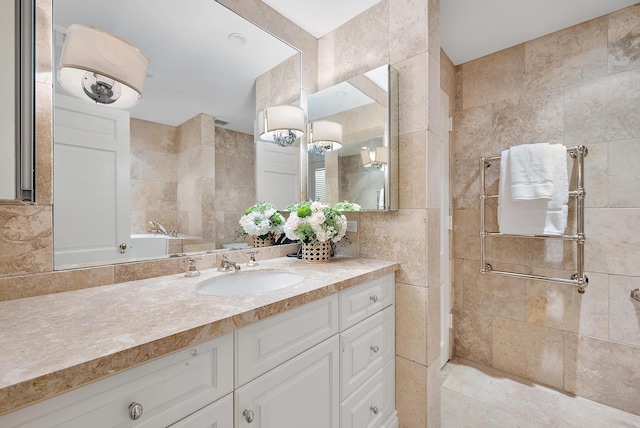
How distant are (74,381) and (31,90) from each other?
0.86 metres

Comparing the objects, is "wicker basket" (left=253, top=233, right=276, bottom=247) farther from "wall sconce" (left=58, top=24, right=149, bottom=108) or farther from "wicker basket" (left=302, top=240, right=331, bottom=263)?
"wall sconce" (left=58, top=24, right=149, bottom=108)

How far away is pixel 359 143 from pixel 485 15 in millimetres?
1137

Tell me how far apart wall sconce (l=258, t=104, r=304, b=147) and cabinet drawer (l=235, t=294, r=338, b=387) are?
3.48 feet

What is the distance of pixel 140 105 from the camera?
118 cm

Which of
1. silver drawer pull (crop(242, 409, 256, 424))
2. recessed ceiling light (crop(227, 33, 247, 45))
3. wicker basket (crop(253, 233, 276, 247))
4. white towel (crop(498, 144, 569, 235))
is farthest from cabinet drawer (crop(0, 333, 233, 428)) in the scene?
white towel (crop(498, 144, 569, 235))

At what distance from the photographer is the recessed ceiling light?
151cm

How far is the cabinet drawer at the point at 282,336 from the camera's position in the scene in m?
0.79

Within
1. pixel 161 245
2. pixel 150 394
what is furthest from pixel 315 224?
pixel 150 394

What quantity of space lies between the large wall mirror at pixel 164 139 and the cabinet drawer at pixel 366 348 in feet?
2.71

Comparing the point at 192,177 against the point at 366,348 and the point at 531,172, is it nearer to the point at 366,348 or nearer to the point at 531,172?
the point at 366,348

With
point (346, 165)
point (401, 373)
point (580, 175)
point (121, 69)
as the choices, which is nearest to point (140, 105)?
point (121, 69)

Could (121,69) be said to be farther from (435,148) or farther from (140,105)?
(435,148)

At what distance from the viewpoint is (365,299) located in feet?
4.20

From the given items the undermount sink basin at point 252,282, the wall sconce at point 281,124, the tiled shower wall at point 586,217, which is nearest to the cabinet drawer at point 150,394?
the undermount sink basin at point 252,282
